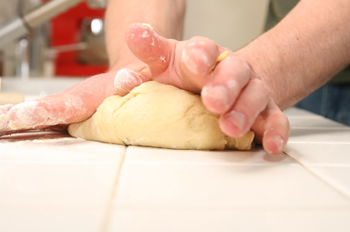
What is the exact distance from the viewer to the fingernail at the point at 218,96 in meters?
0.46

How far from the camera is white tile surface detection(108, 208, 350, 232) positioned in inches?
12.9

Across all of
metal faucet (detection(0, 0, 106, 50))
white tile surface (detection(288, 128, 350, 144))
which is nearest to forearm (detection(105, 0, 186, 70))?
metal faucet (detection(0, 0, 106, 50))

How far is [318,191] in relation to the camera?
0.43 m

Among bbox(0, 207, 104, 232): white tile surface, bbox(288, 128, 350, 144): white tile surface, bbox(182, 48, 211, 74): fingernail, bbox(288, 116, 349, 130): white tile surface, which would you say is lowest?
bbox(288, 116, 349, 130): white tile surface

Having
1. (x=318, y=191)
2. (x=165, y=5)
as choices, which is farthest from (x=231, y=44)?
(x=318, y=191)

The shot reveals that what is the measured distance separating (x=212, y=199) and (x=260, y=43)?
50cm

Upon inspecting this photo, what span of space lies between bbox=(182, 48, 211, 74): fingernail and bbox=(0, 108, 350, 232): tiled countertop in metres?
0.15

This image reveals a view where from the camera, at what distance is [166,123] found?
24.4 inches

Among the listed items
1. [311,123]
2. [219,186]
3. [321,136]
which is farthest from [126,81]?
[311,123]

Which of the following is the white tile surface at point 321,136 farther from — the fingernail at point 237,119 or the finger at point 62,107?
the finger at point 62,107

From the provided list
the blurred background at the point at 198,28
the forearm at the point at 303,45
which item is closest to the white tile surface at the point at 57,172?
the forearm at the point at 303,45

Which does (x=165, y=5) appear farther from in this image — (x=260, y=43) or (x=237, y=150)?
(x=237, y=150)

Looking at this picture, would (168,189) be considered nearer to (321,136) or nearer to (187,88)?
(187,88)

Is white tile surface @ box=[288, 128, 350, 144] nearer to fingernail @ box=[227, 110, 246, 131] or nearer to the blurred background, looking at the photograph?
fingernail @ box=[227, 110, 246, 131]
